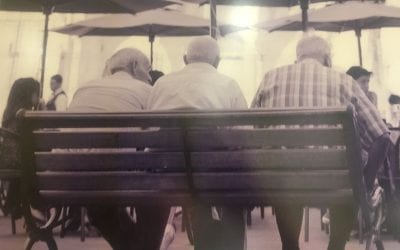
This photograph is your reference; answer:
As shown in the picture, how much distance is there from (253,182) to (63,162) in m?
0.85

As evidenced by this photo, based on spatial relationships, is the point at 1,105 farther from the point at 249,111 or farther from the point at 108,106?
the point at 249,111

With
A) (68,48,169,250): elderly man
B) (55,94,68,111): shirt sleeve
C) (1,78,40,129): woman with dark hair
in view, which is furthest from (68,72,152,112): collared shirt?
(55,94,68,111): shirt sleeve

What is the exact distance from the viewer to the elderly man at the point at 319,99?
117 inches

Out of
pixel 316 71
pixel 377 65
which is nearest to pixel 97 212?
pixel 316 71

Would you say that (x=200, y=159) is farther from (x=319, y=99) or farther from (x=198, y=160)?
(x=319, y=99)

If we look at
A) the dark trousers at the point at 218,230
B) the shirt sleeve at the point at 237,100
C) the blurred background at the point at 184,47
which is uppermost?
the blurred background at the point at 184,47

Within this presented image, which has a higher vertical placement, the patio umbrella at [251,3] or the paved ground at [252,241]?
the patio umbrella at [251,3]

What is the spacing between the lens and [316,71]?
10.6 ft

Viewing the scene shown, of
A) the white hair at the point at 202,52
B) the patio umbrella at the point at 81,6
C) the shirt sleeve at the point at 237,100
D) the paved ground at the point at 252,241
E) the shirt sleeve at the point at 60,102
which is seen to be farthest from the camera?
the shirt sleeve at the point at 60,102

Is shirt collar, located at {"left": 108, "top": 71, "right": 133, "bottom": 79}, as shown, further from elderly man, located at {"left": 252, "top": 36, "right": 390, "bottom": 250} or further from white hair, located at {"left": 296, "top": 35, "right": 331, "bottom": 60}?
white hair, located at {"left": 296, "top": 35, "right": 331, "bottom": 60}

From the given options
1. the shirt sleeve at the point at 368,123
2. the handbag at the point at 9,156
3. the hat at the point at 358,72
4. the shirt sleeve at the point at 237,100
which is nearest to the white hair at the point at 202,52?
the shirt sleeve at the point at 237,100

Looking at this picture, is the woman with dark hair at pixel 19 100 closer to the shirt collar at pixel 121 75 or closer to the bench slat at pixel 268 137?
the shirt collar at pixel 121 75

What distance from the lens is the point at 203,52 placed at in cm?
329

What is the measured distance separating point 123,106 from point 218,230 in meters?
0.88
